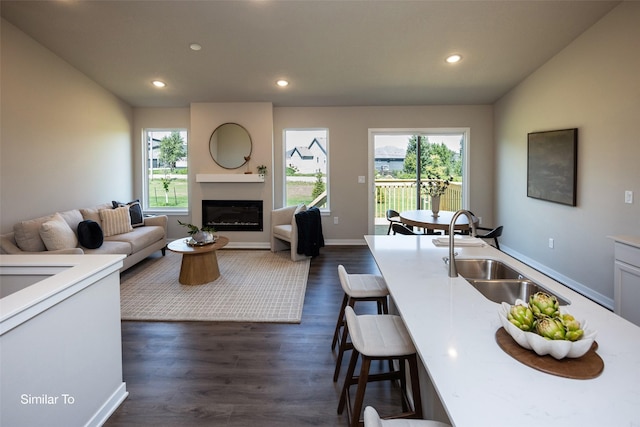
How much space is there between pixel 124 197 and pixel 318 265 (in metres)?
3.58

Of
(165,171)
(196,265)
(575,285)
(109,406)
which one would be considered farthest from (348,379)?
(165,171)

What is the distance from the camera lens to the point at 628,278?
2438 millimetres

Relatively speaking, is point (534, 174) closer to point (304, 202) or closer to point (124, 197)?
point (304, 202)

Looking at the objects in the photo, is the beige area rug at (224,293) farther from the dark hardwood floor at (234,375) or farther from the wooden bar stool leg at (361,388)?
the wooden bar stool leg at (361,388)

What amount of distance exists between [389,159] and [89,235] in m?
4.65

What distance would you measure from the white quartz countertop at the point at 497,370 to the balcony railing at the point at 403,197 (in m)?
4.71

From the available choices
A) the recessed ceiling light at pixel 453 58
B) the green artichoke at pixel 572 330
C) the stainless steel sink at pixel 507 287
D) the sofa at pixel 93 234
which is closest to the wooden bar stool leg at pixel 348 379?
the stainless steel sink at pixel 507 287

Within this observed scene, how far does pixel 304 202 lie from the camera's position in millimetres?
6098

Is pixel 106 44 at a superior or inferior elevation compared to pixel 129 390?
superior

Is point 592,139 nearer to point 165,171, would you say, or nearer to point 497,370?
point 497,370

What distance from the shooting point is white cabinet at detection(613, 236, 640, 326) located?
2.36m

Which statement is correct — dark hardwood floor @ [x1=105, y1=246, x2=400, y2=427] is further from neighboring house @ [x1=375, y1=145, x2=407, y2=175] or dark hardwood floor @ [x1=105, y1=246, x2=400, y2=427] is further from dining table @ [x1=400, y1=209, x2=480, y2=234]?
neighboring house @ [x1=375, y1=145, x2=407, y2=175]

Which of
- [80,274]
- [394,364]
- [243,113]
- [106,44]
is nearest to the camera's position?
[80,274]

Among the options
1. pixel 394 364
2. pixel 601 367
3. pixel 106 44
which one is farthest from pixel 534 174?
pixel 106 44
